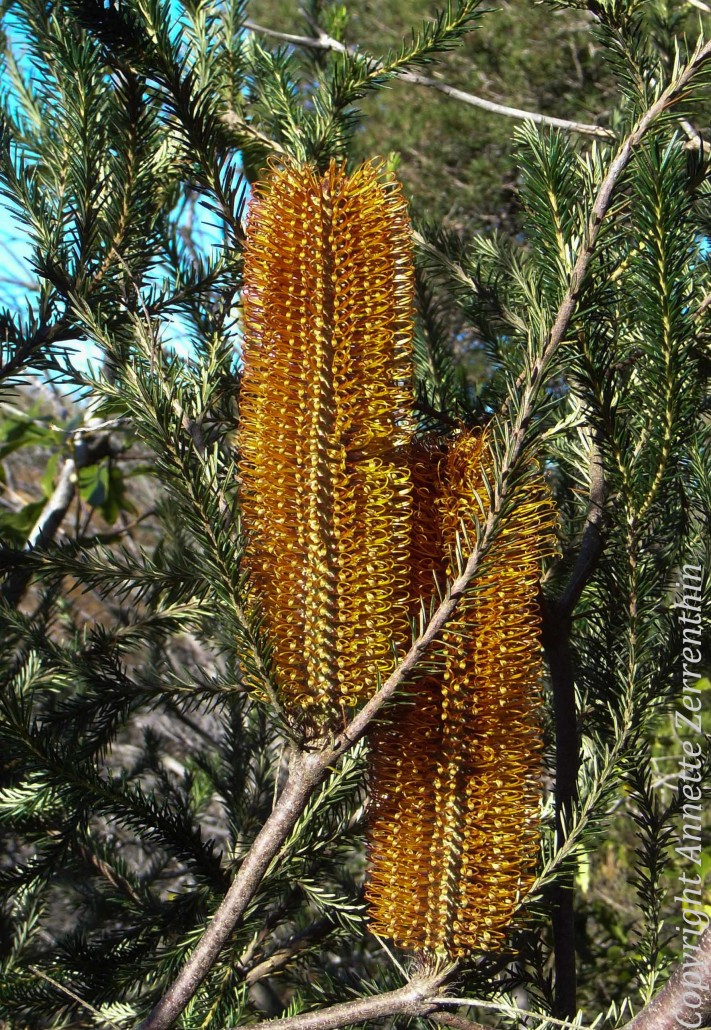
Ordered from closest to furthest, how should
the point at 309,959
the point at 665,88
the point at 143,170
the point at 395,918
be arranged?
the point at 665,88
the point at 395,918
the point at 143,170
the point at 309,959

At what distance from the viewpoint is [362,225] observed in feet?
2.22

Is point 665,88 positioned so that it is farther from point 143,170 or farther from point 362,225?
point 143,170

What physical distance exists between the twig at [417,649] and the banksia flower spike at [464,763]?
0.18 feet

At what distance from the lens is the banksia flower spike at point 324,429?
0.66 meters

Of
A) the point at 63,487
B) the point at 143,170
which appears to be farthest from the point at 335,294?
the point at 63,487

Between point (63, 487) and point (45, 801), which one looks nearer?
point (45, 801)

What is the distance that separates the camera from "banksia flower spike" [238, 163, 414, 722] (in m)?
0.66

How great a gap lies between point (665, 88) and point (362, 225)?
231 millimetres

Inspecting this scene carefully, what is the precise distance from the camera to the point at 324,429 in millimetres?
656

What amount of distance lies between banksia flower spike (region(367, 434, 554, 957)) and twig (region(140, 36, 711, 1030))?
54mm

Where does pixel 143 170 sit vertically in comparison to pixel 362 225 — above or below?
above

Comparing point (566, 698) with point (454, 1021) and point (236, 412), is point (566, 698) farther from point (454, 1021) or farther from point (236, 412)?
point (236, 412)

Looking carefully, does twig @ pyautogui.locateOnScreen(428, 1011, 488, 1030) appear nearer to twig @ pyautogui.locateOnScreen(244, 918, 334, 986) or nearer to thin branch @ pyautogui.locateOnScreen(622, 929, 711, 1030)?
thin branch @ pyautogui.locateOnScreen(622, 929, 711, 1030)

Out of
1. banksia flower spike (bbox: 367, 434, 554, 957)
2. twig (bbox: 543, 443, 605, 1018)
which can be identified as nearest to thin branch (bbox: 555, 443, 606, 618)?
twig (bbox: 543, 443, 605, 1018)
